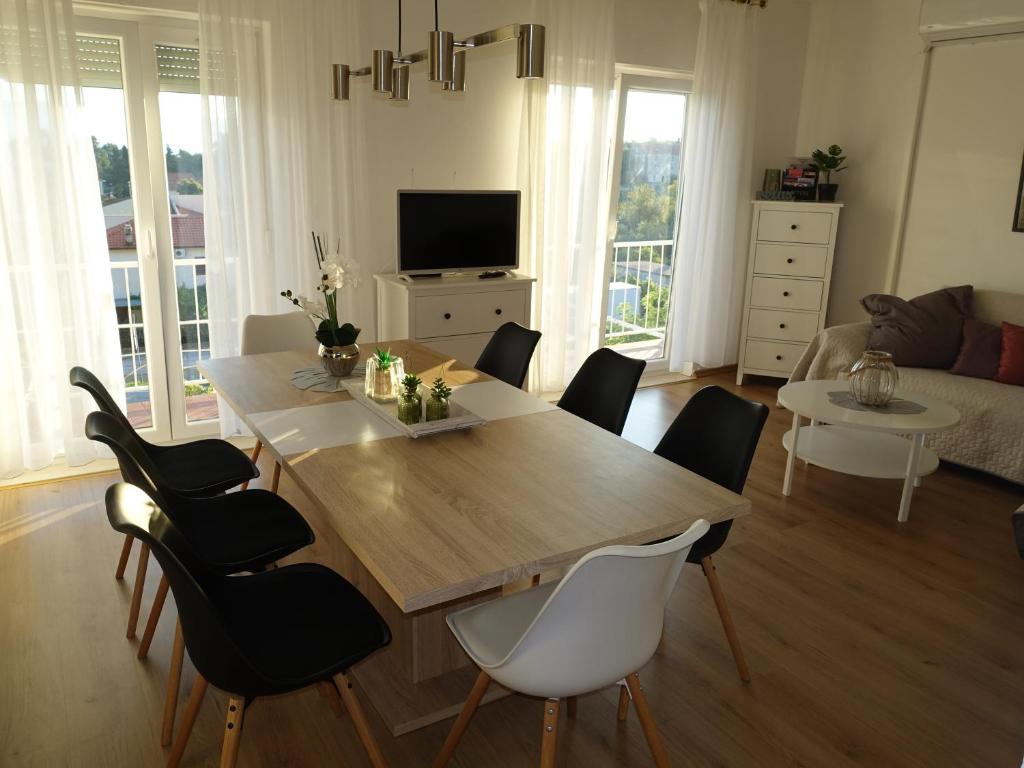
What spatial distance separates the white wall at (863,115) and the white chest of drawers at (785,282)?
35cm

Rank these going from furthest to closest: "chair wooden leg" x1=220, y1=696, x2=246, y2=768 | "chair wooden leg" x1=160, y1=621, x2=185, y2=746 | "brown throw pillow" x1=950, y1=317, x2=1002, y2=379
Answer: "brown throw pillow" x1=950, y1=317, x2=1002, y2=379
"chair wooden leg" x1=160, y1=621, x2=185, y2=746
"chair wooden leg" x1=220, y1=696, x2=246, y2=768

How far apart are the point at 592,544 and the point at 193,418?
3.37 meters

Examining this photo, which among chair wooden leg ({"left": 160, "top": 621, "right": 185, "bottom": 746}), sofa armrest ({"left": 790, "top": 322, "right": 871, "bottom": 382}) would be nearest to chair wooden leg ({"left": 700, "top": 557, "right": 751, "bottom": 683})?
chair wooden leg ({"left": 160, "top": 621, "right": 185, "bottom": 746})

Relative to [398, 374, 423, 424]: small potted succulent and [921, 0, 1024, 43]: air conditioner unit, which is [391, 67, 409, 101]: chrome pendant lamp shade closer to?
[398, 374, 423, 424]: small potted succulent

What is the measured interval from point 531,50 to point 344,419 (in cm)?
129

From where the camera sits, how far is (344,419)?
8.62 ft

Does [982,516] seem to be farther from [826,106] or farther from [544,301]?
[826,106]

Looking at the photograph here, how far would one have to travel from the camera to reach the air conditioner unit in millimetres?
4770

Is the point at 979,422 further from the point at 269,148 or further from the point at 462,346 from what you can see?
the point at 269,148

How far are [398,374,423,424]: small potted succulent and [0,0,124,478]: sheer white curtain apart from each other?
2.22m

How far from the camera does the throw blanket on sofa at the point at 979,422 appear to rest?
13.4ft

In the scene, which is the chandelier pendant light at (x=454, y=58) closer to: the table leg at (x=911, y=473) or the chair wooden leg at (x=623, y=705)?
the chair wooden leg at (x=623, y=705)

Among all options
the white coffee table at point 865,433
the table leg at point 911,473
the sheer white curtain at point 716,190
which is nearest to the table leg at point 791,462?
the white coffee table at point 865,433

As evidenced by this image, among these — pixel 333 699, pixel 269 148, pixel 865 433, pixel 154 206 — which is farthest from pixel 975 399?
pixel 154 206
